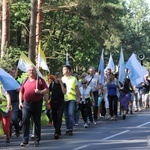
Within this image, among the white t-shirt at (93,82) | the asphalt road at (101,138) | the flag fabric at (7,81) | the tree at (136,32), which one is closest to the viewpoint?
the asphalt road at (101,138)

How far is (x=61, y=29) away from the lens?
48656 millimetres

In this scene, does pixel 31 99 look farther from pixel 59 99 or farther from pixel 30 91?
pixel 59 99

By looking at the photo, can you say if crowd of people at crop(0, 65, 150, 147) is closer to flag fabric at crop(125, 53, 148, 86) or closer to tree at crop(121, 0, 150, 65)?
flag fabric at crop(125, 53, 148, 86)

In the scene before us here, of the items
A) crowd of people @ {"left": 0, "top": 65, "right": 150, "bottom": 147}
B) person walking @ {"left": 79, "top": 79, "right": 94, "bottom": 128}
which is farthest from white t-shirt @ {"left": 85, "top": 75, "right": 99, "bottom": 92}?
person walking @ {"left": 79, "top": 79, "right": 94, "bottom": 128}

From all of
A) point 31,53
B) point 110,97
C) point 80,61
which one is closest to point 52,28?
point 80,61

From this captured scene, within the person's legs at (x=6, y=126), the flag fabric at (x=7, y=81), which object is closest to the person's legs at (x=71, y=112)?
the flag fabric at (x=7, y=81)

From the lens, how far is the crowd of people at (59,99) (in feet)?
42.5

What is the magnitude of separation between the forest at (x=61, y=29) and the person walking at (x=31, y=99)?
36.8ft

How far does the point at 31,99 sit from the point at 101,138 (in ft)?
7.71

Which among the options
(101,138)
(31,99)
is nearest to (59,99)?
(101,138)

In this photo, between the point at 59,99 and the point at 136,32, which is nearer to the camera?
the point at 59,99

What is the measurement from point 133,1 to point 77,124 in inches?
4062

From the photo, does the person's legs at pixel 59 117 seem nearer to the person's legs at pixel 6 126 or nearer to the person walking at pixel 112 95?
the person's legs at pixel 6 126

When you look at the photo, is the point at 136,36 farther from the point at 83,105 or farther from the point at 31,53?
the point at 83,105
